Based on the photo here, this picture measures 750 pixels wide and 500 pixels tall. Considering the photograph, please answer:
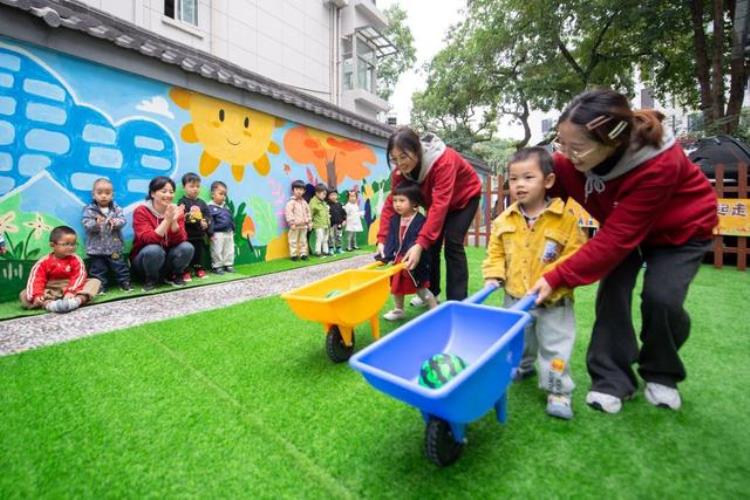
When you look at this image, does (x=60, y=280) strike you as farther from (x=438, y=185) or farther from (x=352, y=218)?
(x=352, y=218)

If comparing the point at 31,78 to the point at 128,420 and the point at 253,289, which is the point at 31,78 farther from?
the point at 128,420

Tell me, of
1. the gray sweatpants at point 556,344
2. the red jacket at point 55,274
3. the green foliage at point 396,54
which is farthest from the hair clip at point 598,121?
the green foliage at point 396,54

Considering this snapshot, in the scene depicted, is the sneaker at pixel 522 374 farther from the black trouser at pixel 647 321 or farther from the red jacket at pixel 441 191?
the red jacket at pixel 441 191

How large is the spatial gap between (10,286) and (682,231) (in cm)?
468

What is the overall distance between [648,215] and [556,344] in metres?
0.58

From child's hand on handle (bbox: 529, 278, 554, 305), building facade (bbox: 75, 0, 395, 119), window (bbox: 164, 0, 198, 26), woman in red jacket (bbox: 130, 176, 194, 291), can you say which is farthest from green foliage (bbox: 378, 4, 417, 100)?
child's hand on handle (bbox: 529, 278, 554, 305)

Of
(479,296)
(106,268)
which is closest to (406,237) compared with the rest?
(479,296)

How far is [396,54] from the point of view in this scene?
2008cm

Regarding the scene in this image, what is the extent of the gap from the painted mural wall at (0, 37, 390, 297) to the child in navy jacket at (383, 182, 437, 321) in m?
3.04

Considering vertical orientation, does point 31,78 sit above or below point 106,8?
below

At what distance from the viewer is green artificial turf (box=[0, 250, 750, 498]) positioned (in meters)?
1.12

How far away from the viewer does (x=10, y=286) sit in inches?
128

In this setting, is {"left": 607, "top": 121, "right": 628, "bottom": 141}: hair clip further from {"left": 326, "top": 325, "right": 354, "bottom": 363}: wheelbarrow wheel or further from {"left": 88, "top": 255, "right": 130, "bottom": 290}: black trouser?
{"left": 88, "top": 255, "right": 130, "bottom": 290}: black trouser

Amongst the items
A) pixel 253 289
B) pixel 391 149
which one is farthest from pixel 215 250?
pixel 391 149
